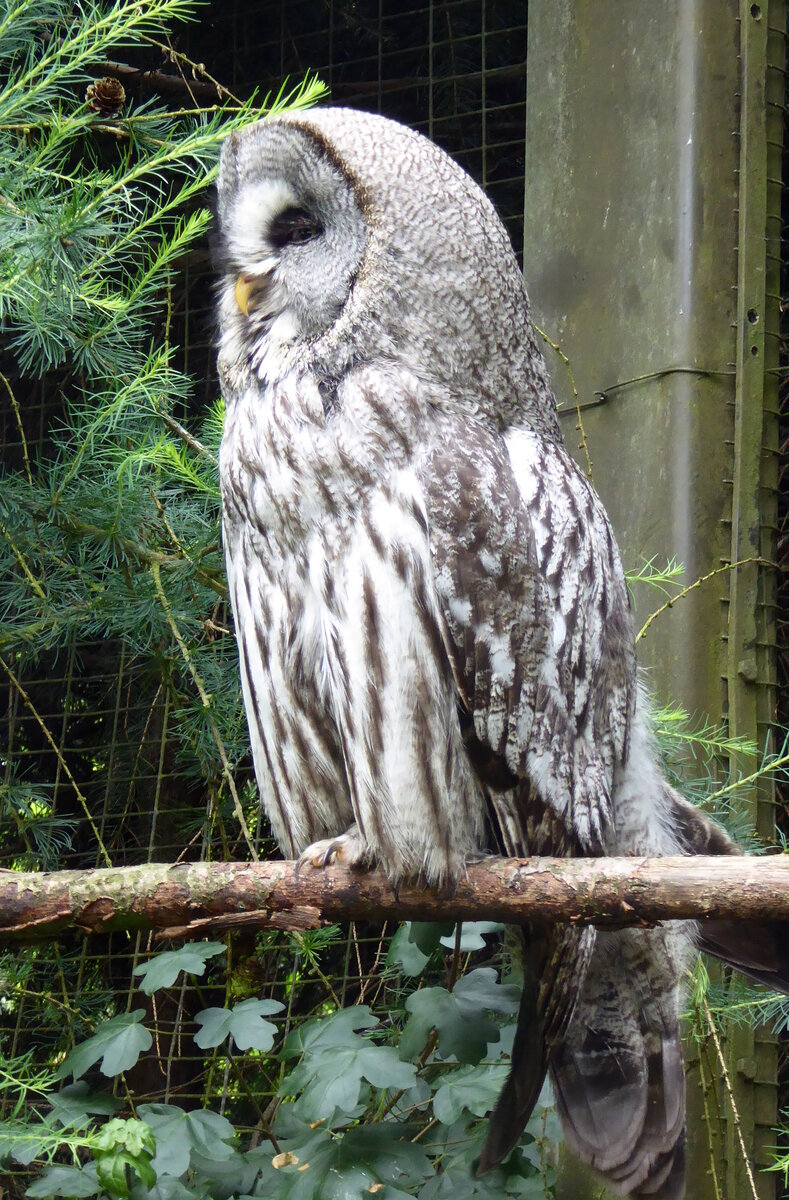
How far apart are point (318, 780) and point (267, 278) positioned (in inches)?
32.0

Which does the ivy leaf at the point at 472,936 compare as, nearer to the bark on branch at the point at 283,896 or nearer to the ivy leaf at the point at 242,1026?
the ivy leaf at the point at 242,1026

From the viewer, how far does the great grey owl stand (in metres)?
1.82

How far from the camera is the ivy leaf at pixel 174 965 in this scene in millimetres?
1890

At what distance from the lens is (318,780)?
1.99m

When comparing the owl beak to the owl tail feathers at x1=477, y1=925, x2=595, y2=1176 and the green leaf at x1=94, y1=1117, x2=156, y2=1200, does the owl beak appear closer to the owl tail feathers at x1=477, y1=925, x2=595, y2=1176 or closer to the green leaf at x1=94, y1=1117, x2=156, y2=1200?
the owl tail feathers at x1=477, y1=925, x2=595, y2=1176

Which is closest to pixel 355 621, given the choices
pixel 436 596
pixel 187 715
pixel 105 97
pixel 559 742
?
pixel 436 596

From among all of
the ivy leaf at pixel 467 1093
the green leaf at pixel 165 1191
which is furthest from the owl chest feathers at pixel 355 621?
the green leaf at pixel 165 1191

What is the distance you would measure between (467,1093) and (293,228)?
139 cm

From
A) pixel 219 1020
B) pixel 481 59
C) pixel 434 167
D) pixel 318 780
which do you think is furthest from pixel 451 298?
pixel 481 59

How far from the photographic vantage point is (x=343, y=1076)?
1835 millimetres


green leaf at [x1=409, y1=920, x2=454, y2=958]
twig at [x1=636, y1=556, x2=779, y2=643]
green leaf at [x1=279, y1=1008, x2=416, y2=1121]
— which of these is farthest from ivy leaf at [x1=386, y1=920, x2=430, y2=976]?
twig at [x1=636, y1=556, x2=779, y2=643]

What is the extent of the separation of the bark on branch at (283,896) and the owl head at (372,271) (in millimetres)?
753

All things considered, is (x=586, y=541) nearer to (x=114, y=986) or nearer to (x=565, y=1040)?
(x=565, y=1040)

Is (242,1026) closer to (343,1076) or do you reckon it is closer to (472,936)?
(343,1076)
